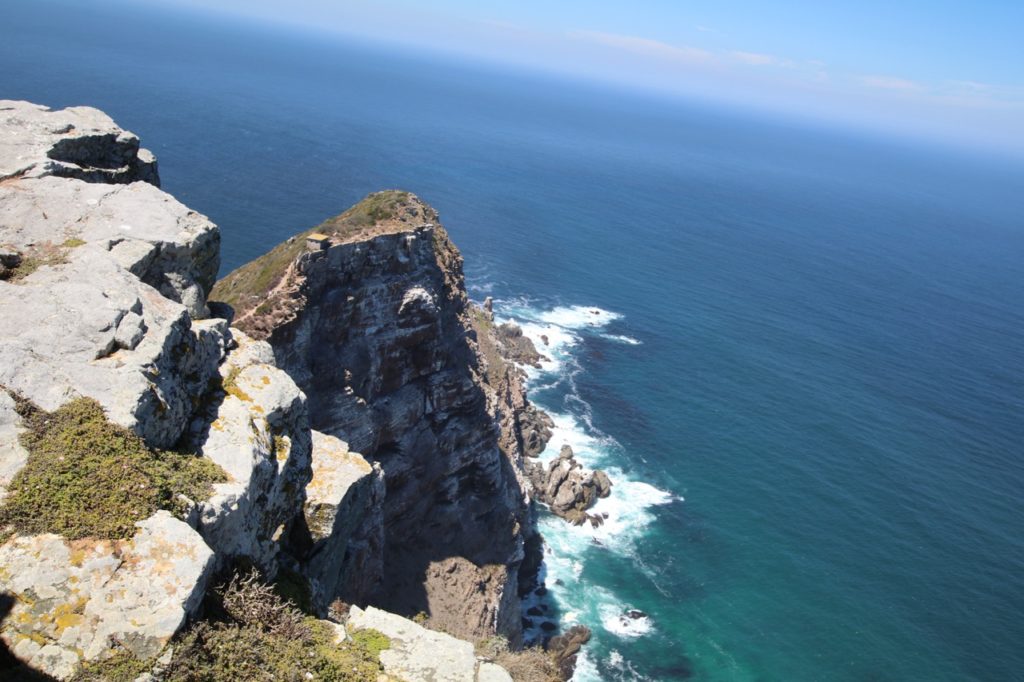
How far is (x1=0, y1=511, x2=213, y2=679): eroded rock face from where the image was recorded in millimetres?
10258

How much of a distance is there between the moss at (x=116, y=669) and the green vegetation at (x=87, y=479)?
2.11 m

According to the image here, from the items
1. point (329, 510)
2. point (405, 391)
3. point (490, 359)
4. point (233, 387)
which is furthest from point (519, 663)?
point (490, 359)

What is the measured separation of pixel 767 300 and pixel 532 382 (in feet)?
217

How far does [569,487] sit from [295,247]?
3692 centimetres

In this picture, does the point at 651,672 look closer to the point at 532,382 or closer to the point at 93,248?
the point at 532,382

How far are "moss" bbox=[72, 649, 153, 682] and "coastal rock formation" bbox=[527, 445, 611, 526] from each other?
187 feet

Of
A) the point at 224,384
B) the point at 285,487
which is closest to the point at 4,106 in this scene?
the point at 224,384

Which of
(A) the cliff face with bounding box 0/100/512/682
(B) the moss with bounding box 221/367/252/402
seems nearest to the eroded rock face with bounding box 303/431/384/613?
(A) the cliff face with bounding box 0/100/512/682

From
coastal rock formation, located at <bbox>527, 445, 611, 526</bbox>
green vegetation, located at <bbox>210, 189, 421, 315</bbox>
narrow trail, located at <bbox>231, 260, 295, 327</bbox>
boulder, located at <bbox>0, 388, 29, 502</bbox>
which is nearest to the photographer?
boulder, located at <bbox>0, 388, 29, 502</bbox>

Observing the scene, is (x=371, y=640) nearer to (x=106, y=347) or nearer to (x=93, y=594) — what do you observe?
(x=93, y=594)

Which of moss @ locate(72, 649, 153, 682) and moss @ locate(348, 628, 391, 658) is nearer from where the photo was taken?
moss @ locate(72, 649, 153, 682)

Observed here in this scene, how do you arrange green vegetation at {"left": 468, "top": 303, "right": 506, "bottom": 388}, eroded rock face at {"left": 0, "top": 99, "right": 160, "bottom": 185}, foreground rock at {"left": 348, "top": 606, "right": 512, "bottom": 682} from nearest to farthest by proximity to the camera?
foreground rock at {"left": 348, "top": 606, "right": 512, "bottom": 682}
eroded rock face at {"left": 0, "top": 99, "right": 160, "bottom": 185}
green vegetation at {"left": 468, "top": 303, "right": 506, "bottom": 388}

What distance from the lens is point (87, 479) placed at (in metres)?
12.1

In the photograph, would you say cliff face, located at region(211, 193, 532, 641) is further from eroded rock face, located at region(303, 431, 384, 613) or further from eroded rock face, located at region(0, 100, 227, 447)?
eroded rock face, located at region(303, 431, 384, 613)
